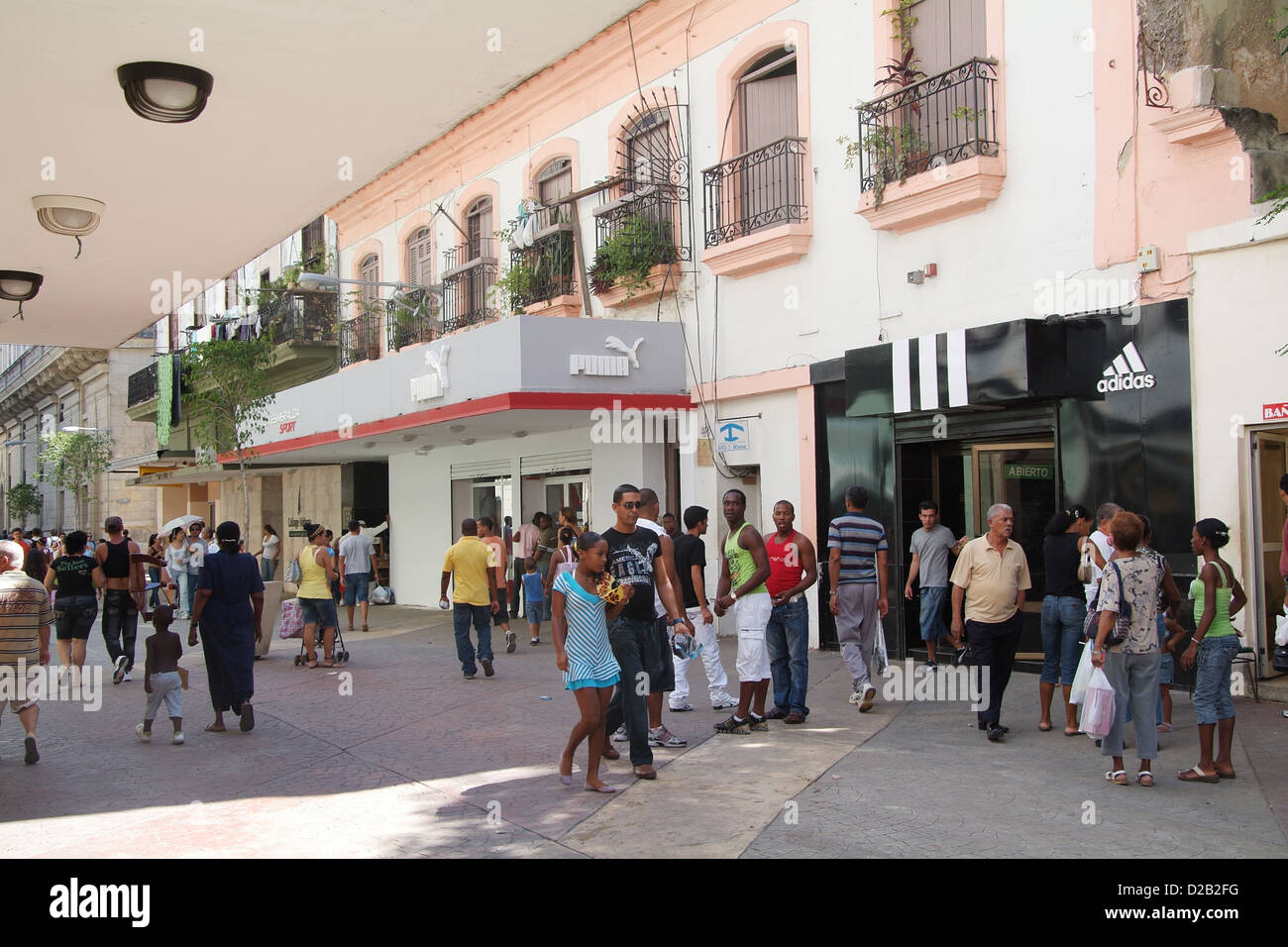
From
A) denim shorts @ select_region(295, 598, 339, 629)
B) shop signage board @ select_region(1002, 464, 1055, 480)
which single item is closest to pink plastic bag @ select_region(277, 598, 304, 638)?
denim shorts @ select_region(295, 598, 339, 629)

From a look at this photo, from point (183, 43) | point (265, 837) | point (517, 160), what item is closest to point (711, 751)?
point (265, 837)

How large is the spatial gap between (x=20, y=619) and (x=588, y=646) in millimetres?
3737

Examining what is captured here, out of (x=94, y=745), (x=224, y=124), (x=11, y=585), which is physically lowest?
(x=94, y=745)

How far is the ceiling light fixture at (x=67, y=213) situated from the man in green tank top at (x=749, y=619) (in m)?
4.65

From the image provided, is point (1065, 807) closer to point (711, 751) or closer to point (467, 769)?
point (711, 751)

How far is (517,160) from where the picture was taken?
60.4 ft

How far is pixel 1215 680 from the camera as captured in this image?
22.7ft

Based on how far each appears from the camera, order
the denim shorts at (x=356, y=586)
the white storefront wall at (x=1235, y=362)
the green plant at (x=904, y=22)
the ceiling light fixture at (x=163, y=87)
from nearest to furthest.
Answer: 1. the ceiling light fixture at (x=163, y=87)
2. the white storefront wall at (x=1235, y=362)
3. the green plant at (x=904, y=22)
4. the denim shorts at (x=356, y=586)

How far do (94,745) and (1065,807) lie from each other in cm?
707

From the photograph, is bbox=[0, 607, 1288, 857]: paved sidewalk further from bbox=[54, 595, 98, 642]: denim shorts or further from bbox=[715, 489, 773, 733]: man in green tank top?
bbox=[54, 595, 98, 642]: denim shorts

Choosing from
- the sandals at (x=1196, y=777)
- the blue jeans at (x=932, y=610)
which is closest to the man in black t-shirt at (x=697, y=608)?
the blue jeans at (x=932, y=610)

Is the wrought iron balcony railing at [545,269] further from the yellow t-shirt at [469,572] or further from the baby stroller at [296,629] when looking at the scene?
the baby stroller at [296,629]

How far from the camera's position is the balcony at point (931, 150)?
11.1 m

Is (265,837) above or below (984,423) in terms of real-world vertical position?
below
